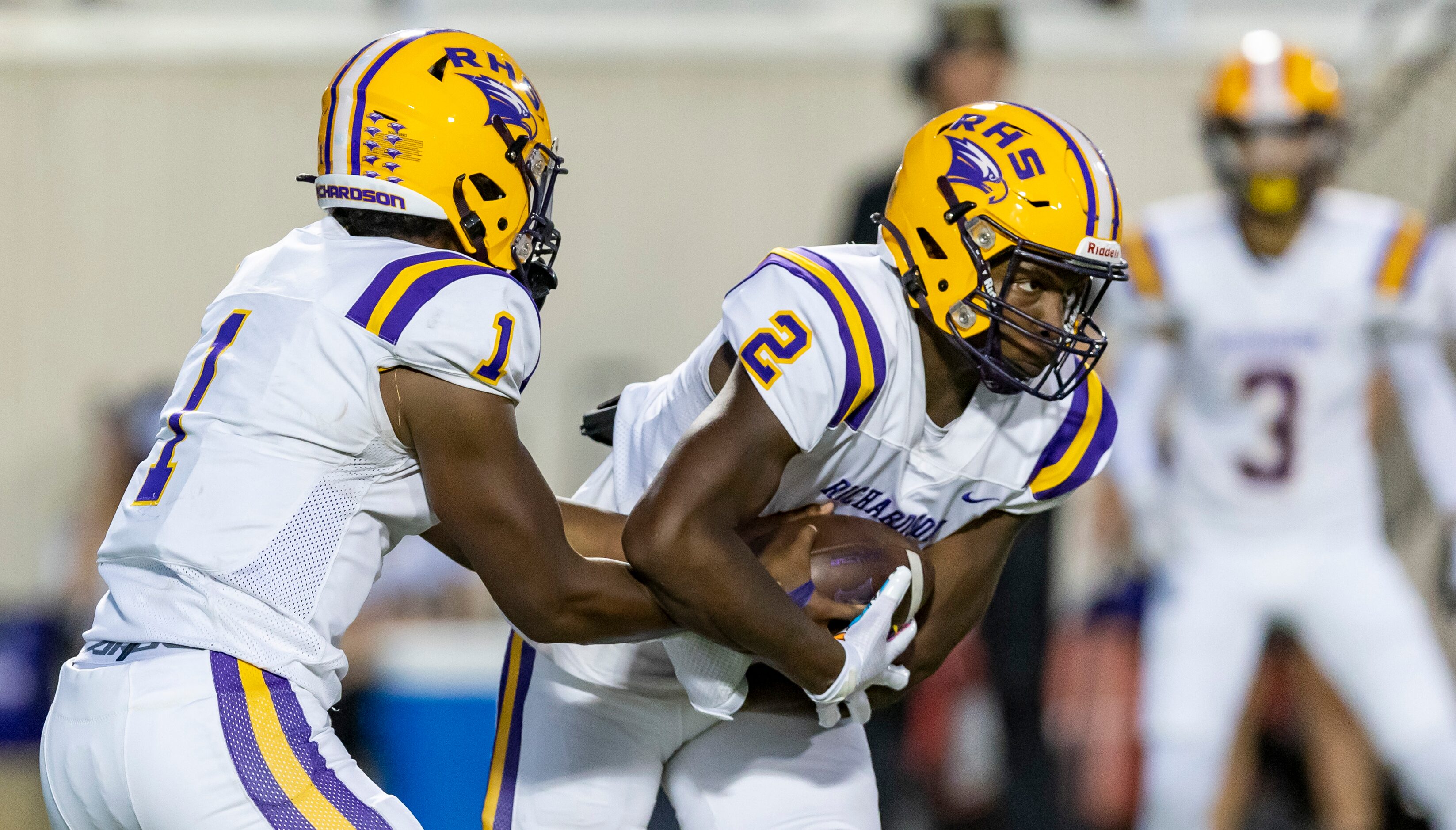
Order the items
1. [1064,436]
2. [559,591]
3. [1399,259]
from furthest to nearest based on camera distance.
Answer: [1399,259] → [1064,436] → [559,591]

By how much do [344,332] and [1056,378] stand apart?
1.17 metres

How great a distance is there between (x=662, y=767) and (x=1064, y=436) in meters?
0.88

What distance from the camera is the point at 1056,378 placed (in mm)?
2529

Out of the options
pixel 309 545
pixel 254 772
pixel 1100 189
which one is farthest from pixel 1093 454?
pixel 254 772

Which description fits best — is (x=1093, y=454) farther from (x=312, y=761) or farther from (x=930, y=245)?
(x=312, y=761)

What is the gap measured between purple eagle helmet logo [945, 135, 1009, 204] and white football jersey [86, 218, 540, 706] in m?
0.71

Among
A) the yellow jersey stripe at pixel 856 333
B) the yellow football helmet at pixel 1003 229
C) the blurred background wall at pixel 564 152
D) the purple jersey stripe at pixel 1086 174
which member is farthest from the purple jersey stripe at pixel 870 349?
the blurred background wall at pixel 564 152

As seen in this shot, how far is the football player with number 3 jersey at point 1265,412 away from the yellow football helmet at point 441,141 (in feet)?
9.03

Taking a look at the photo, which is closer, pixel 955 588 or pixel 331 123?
pixel 331 123

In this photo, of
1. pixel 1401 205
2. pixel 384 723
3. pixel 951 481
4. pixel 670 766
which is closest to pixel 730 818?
pixel 670 766

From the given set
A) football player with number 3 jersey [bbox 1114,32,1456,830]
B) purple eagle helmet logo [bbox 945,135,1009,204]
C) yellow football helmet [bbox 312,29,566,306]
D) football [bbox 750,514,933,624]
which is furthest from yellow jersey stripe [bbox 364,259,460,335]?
football player with number 3 jersey [bbox 1114,32,1456,830]

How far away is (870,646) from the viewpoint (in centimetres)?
228

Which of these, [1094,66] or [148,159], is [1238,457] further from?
[148,159]

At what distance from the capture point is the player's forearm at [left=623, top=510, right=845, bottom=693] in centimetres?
213
